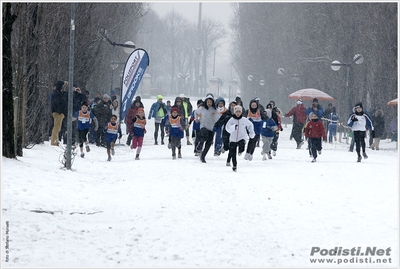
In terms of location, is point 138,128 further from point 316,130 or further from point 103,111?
point 316,130

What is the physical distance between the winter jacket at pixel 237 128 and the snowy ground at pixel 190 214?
0.76m

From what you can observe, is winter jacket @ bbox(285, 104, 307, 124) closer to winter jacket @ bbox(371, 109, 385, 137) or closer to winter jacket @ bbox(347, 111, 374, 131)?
winter jacket @ bbox(371, 109, 385, 137)

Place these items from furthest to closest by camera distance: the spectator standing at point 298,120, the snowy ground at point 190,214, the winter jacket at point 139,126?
the spectator standing at point 298,120, the winter jacket at point 139,126, the snowy ground at point 190,214

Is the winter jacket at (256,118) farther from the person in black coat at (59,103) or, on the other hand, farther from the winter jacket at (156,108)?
the winter jacket at (156,108)

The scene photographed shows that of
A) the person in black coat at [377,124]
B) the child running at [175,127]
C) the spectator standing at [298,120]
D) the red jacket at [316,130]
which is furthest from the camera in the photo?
the person in black coat at [377,124]

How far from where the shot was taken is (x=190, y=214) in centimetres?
1085

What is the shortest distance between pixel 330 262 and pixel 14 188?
609 cm

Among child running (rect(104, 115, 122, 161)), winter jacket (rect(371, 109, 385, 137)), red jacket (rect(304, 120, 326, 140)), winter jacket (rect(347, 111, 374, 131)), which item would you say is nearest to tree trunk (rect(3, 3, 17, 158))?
child running (rect(104, 115, 122, 161))

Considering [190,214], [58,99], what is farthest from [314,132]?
[190,214]

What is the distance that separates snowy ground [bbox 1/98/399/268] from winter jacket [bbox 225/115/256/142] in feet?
2.51

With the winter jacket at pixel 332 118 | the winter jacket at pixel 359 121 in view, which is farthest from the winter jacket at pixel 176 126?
the winter jacket at pixel 332 118

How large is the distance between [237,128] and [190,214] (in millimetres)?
6951

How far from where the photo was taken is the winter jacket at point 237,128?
57.6 feet

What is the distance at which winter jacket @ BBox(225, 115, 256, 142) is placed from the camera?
1755 cm
